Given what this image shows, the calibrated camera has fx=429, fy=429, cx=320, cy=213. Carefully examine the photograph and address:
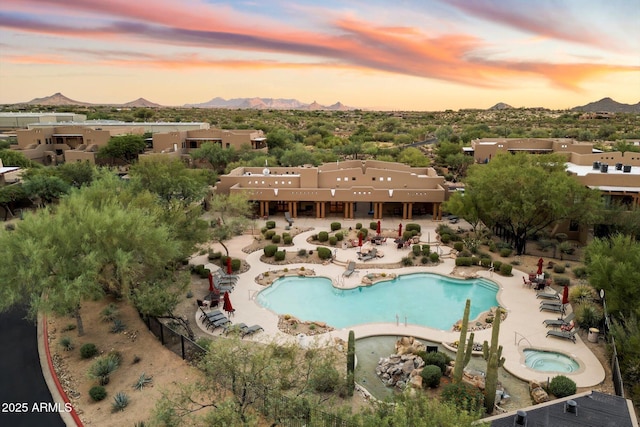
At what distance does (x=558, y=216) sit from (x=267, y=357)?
25.7 metres

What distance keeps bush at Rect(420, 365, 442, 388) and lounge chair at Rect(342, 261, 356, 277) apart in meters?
11.4

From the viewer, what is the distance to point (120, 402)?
15.2 meters

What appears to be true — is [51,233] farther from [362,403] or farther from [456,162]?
[456,162]

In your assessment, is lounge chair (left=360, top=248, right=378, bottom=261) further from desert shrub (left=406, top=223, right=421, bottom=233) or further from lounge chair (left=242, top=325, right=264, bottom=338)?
lounge chair (left=242, top=325, right=264, bottom=338)

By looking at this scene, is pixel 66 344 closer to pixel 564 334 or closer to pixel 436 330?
pixel 436 330

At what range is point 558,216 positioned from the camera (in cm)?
3005

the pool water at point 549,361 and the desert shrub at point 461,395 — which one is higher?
the desert shrub at point 461,395

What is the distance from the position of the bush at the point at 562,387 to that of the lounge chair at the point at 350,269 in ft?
45.1

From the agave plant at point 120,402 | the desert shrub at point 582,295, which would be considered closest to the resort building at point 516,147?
the desert shrub at point 582,295

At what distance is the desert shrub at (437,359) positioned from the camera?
58.6ft

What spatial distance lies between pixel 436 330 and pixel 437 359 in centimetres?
377

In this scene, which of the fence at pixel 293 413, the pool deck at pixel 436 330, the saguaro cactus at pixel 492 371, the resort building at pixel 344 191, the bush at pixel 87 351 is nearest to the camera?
the fence at pixel 293 413

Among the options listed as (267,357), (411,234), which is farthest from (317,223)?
(267,357)

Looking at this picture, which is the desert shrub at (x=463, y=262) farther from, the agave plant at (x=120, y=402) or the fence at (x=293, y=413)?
the agave plant at (x=120, y=402)
